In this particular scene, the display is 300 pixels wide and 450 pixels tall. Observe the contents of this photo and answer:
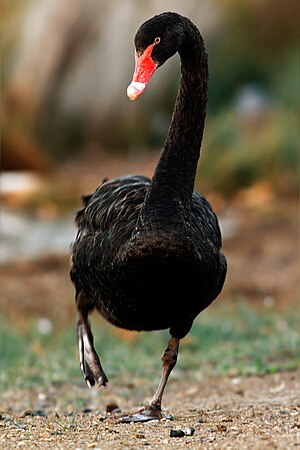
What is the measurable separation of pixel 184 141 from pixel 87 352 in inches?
60.9

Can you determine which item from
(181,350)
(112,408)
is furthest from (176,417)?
(181,350)

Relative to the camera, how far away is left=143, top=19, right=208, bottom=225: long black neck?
5.43 metres

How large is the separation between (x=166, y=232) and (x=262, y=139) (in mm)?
12374

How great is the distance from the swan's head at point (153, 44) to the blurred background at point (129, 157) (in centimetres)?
305

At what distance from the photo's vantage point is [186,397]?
713cm

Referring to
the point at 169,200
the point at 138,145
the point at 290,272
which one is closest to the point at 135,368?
the point at 169,200

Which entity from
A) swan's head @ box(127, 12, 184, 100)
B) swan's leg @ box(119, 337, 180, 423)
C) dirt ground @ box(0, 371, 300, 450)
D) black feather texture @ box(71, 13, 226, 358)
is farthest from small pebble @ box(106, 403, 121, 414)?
swan's head @ box(127, 12, 184, 100)

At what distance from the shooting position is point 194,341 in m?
9.27

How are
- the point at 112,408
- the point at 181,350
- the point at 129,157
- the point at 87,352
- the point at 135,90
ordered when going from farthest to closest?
the point at 129,157 → the point at 181,350 → the point at 87,352 → the point at 112,408 → the point at 135,90

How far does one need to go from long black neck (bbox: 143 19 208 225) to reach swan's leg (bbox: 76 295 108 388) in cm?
127

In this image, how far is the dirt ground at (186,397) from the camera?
181 inches

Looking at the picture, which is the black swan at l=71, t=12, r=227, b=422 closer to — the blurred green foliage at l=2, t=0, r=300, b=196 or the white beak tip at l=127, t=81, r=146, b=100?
the white beak tip at l=127, t=81, r=146, b=100

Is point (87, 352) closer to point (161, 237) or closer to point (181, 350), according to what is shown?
point (161, 237)

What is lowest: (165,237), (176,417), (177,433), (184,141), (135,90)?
(177,433)
